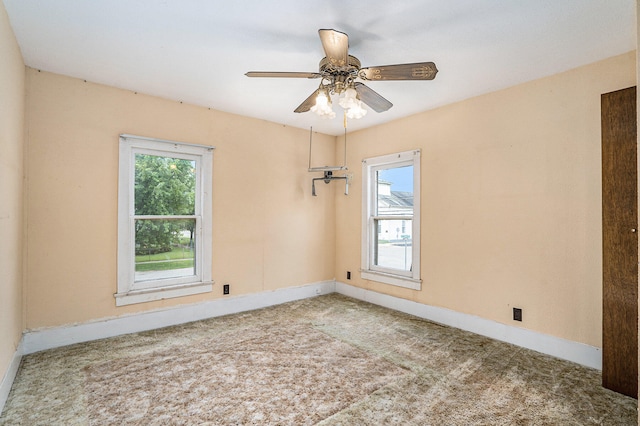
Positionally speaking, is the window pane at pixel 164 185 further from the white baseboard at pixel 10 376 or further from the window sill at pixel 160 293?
the white baseboard at pixel 10 376

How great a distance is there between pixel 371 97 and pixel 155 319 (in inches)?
124

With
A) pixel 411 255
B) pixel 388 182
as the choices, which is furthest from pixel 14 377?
pixel 388 182

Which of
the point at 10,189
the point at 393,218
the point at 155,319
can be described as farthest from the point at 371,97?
the point at 155,319

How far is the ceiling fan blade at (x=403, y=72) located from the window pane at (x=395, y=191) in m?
2.08

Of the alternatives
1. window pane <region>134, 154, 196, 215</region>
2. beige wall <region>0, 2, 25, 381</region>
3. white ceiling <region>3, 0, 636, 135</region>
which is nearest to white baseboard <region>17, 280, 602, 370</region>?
beige wall <region>0, 2, 25, 381</region>

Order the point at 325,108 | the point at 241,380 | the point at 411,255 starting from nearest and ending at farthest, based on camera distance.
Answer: the point at 325,108, the point at 241,380, the point at 411,255

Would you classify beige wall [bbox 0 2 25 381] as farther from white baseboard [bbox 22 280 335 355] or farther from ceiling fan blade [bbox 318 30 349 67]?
ceiling fan blade [bbox 318 30 349 67]

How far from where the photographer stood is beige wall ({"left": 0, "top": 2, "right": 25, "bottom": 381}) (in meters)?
2.02

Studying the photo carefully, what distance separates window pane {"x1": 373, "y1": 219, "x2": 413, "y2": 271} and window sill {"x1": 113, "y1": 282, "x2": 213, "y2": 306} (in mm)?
2311

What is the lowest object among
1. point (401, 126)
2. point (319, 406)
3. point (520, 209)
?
point (319, 406)

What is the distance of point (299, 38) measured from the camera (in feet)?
7.52

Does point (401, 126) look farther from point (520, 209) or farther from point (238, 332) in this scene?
point (238, 332)

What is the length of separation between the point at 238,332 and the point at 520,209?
308 cm

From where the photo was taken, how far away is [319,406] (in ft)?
6.77
